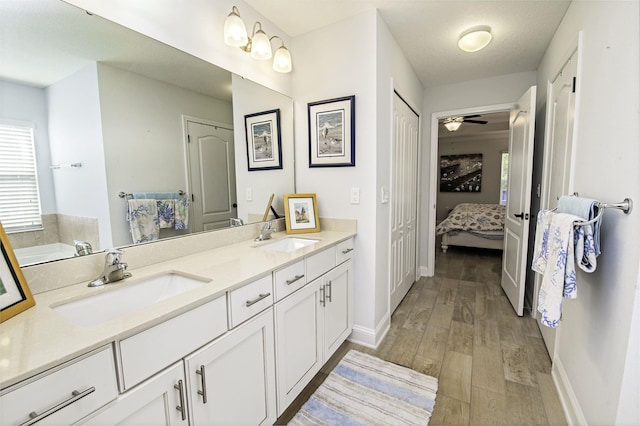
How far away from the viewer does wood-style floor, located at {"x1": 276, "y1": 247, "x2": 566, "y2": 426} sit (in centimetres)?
150

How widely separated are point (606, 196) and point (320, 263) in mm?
1387

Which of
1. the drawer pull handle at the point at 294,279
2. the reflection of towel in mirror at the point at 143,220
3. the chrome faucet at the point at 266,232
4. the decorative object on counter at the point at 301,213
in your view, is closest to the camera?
the reflection of towel in mirror at the point at 143,220

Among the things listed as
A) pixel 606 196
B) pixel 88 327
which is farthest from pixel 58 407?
pixel 606 196

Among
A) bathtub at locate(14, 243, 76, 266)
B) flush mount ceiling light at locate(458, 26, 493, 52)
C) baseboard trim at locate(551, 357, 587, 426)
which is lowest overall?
baseboard trim at locate(551, 357, 587, 426)

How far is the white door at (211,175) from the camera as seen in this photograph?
1.56m

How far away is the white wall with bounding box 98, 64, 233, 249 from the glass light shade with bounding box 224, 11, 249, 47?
370 mm

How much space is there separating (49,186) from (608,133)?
2.30 metres

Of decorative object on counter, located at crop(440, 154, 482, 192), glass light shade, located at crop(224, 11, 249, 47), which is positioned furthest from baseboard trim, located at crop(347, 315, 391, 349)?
decorative object on counter, located at crop(440, 154, 482, 192)

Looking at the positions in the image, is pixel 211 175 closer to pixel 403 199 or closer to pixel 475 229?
pixel 403 199

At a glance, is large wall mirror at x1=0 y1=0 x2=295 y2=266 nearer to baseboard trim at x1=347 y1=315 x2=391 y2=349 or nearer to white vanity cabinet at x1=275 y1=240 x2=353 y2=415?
white vanity cabinet at x1=275 y1=240 x2=353 y2=415

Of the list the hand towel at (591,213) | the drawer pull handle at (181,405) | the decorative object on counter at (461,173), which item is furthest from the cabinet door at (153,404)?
the decorative object on counter at (461,173)

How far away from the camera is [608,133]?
1192 mm

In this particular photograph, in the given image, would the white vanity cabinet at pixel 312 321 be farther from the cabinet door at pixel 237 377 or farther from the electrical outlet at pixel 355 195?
the electrical outlet at pixel 355 195

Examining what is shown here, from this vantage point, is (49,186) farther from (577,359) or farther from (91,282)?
(577,359)
